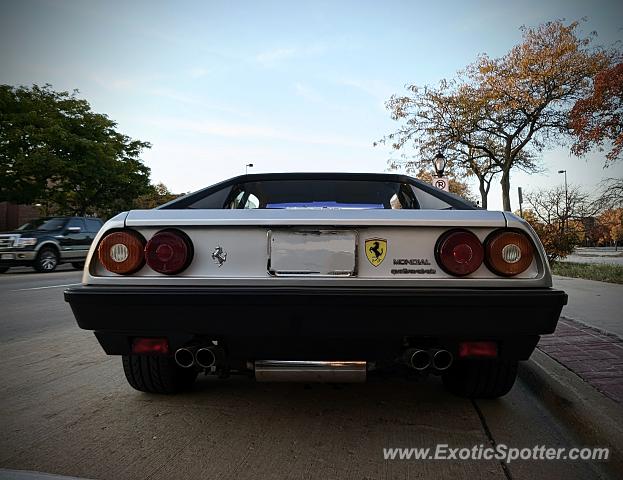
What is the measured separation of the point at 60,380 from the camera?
3109mm

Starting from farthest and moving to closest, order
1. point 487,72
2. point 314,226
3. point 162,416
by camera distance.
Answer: point 487,72 < point 162,416 < point 314,226

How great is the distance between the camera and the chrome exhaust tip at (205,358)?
6.54 ft

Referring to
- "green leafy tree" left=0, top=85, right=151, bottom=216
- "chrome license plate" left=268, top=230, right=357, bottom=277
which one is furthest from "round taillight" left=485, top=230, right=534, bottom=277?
"green leafy tree" left=0, top=85, right=151, bottom=216

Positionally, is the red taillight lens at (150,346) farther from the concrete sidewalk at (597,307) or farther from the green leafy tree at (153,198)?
the green leafy tree at (153,198)

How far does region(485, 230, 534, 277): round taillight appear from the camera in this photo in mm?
2016

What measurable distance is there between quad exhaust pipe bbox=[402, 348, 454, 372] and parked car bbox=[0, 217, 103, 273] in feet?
45.9

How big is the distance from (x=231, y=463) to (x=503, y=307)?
4.51ft

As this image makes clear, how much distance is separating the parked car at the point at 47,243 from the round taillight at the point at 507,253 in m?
14.2

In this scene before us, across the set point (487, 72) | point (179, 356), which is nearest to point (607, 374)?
point (179, 356)

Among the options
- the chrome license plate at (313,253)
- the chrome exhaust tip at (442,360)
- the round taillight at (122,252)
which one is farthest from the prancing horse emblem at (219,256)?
the chrome exhaust tip at (442,360)

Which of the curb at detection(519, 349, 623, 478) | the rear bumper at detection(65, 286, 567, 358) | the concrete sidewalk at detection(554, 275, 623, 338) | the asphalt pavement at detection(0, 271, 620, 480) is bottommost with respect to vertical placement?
the asphalt pavement at detection(0, 271, 620, 480)

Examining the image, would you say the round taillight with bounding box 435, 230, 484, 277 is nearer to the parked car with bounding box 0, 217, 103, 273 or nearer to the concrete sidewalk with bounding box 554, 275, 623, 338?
the concrete sidewalk with bounding box 554, 275, 623, 338

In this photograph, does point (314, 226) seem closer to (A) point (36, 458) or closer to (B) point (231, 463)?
(B) point (231, 463)

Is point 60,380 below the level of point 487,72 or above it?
below
